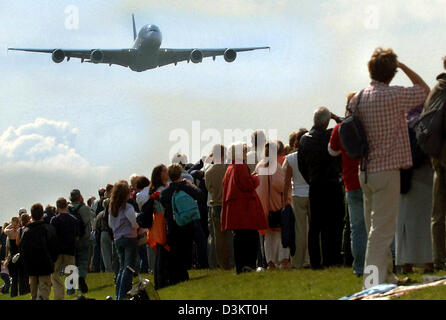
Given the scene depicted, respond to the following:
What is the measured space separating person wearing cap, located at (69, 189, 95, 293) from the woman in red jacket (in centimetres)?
420

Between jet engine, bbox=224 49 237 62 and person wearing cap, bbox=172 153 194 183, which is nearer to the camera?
person wearing cap, bbox=172 153 194 183

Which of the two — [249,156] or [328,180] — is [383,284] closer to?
[328,180]

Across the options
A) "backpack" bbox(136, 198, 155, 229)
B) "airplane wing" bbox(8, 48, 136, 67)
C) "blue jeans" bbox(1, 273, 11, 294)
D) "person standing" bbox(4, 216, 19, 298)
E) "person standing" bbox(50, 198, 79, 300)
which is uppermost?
"airplane wing" bbox(8, 48, 136, 67)

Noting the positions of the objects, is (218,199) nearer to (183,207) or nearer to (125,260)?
(183,207)

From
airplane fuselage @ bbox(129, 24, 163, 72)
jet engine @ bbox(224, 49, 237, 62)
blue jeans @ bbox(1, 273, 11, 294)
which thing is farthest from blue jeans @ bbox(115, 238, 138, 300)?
airplane fuselage @ bbox(129, 24, 163, 72)

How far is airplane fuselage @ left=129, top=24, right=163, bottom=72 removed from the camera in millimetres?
47750

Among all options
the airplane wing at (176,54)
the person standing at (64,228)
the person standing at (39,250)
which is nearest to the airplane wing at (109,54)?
the airplane wing at (176,54)

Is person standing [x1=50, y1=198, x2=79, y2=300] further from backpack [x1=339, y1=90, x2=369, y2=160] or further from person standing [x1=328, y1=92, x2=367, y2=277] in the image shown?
backpack [x1=339, y1=90, x2=369, y2=160]

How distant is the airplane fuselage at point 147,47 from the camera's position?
47.8 meters

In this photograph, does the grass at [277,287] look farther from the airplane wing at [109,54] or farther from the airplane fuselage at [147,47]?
the airplane fuselage at [147,47]

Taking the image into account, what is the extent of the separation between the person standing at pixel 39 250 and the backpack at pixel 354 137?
18.8 ft

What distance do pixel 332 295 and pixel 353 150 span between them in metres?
1.27

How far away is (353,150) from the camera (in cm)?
774
